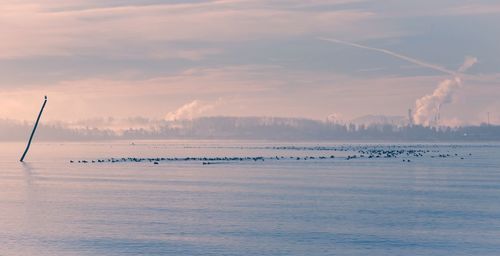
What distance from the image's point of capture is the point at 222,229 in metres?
43.6

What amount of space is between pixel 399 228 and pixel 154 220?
14.6 m

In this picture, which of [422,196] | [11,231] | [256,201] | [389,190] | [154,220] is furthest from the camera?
[389,190]

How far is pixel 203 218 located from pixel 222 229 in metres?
5.61

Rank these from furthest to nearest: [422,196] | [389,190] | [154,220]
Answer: [389,190] < [422,196] < [154,220]

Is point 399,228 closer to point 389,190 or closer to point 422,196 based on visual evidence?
point 422,196

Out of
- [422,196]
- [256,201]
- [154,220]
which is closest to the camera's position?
[154,220]

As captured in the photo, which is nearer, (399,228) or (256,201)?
(399,228)

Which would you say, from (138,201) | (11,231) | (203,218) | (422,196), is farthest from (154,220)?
(422,196)

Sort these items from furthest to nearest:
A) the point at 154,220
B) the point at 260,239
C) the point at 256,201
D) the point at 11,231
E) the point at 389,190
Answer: the point at 389,190, the point at 256,201, the point at 154,220, the point at 11,231, the point at 260,239

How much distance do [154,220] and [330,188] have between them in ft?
102

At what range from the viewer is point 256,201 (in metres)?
61.6

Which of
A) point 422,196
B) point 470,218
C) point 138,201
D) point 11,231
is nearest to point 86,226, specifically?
point 11,231

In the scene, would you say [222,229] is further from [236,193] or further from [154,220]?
[236,193]

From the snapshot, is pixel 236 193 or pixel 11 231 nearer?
pixel 11 231
